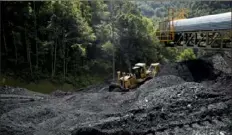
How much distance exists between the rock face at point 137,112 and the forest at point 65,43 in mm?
11950

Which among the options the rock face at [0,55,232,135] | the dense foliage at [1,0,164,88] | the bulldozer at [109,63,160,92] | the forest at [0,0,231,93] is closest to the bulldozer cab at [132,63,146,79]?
the bulldozer at [109,63,160,92]

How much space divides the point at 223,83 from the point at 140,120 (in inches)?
172

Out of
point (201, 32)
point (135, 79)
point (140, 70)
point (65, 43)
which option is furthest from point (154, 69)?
point (65, 43)

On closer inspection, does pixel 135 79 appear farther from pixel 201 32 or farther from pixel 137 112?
pixel 137 112

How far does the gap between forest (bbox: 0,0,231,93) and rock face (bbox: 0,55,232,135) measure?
1195 cm

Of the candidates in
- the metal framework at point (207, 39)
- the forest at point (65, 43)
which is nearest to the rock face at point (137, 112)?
the metal framework at point (207, 39)

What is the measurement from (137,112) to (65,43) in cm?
1834

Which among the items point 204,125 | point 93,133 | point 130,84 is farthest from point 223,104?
point 130,84

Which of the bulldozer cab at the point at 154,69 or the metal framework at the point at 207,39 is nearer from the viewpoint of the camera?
the metal framework at the point at 207,39

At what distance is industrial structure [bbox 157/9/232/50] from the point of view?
13609 millimetres

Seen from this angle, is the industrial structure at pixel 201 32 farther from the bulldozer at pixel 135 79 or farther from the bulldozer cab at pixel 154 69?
the bulldozer at pixel 135 79

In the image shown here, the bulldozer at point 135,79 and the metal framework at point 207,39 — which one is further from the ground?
the metal framework at point 207,39

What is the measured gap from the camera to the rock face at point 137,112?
888 cm

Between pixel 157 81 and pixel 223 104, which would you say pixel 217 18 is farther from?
pixel 223 104
